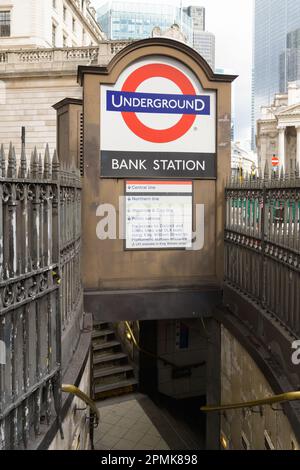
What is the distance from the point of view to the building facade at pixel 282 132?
73188 mm

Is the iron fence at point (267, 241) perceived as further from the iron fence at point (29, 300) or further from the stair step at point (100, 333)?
the stair step at point (100, 333)

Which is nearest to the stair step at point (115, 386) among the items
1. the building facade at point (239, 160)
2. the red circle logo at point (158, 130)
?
the red circle logo at point (158, 130)

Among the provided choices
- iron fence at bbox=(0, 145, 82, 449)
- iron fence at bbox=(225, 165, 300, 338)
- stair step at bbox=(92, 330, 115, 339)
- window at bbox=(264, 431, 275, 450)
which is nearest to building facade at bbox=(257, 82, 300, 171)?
stair step at bbox=(92, 330, 115, 339)

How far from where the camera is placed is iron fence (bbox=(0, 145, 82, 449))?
11.2 ft

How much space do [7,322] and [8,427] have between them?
0.82 metres

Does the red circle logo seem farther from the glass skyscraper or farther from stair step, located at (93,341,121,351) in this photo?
the glass skyscraper

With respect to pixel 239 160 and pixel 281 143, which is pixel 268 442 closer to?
pixel 239 160

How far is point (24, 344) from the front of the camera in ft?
12.3

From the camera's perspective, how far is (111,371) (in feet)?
38.9

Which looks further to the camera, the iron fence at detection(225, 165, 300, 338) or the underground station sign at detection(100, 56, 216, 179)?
the underground station sign at detection(100, 56, 216, 179)

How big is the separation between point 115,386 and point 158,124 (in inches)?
281

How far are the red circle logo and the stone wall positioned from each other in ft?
12.5

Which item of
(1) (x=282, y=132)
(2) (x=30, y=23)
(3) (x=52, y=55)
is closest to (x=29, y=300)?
(3) (x=52, y=55)
